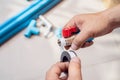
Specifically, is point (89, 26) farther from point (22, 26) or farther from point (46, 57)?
point (22, 26)

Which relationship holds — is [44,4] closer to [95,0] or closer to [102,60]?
[95,0]

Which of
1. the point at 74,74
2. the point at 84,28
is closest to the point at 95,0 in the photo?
the point at 84,28

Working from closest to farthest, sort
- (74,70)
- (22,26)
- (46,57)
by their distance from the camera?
(74,70) → (46,57) → (22,26)

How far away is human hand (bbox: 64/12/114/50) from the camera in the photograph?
2.19ft

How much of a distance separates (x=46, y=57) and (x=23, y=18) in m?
0.22

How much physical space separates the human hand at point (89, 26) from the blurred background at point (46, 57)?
0.54 ft

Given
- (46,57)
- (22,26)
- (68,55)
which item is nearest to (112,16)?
(68,55)

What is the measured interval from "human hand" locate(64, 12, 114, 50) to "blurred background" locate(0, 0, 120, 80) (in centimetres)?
16

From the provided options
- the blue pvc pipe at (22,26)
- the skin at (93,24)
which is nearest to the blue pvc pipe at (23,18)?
the blue pvc pipe at (22,26)

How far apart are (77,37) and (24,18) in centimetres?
40

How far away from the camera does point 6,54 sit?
2.95 feet

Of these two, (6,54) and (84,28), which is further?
(6,54)

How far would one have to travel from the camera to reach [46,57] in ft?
2.91

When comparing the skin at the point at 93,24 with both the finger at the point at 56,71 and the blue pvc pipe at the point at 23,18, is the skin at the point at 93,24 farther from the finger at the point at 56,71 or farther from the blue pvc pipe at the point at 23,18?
the blue pvc pipe at the point at 23,18
